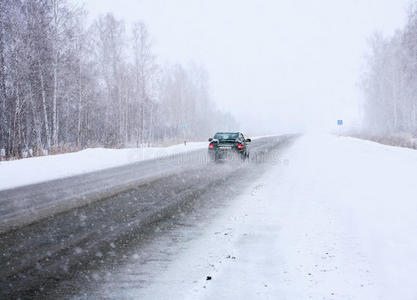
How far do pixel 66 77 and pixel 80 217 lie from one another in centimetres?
1984

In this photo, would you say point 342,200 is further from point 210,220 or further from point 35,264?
point 35,264

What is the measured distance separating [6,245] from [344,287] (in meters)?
4.31

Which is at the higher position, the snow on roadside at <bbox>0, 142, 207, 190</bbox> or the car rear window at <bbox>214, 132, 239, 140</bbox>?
the car rear window at <bbox>214, 132, 239, 140</bbox>

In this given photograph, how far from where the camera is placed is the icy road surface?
3.29m

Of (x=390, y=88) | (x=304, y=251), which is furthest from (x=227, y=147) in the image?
(x=390, y=88)

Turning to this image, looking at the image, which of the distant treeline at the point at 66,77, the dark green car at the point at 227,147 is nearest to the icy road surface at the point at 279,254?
the dark green car at the point at 227,147

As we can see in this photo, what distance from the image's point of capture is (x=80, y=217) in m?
6.00

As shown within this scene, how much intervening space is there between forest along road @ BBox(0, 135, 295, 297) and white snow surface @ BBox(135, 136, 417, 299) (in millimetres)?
1030

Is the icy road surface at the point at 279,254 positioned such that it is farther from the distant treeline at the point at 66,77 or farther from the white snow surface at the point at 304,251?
the distant treeline at the point at 66,77

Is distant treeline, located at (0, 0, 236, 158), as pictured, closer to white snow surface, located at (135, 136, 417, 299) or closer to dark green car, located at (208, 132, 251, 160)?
dark green car, located at (208, 132, 251, 160)

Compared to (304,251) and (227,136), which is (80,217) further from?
(227,136)

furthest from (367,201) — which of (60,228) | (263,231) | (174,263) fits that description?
(60,228)

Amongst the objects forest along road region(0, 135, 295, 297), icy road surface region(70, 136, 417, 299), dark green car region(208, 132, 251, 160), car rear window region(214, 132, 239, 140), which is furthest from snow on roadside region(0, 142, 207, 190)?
icy road surface region(70, 136, 417, 299)

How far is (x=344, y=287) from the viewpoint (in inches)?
131
